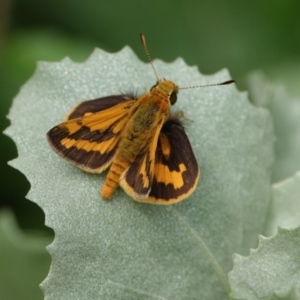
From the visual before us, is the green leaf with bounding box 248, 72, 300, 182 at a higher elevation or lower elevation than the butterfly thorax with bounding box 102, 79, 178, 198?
higher

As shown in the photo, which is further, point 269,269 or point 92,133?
point 92,133

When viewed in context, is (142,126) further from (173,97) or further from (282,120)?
(282,120)

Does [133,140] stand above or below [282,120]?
below

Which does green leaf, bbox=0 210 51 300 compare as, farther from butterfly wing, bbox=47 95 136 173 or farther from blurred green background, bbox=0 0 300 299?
blurred green background, bbox=0 0 300 299

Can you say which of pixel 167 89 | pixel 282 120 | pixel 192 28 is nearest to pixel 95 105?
pixel 167 89

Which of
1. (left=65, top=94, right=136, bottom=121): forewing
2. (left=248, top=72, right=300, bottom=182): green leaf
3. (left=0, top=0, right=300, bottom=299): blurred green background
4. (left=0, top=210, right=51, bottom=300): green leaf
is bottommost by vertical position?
(left=0, top=210, right=51, bottom=300): green leaf

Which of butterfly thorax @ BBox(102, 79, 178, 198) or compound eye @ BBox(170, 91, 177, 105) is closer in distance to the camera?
butterfly thorax @ BBox(102, 79, 178, 198)

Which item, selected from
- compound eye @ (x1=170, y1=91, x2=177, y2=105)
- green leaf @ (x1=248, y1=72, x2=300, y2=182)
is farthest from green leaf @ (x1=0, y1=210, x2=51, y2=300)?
green leaf @ (x1=248, y1=72, x2=300, y2=182)
